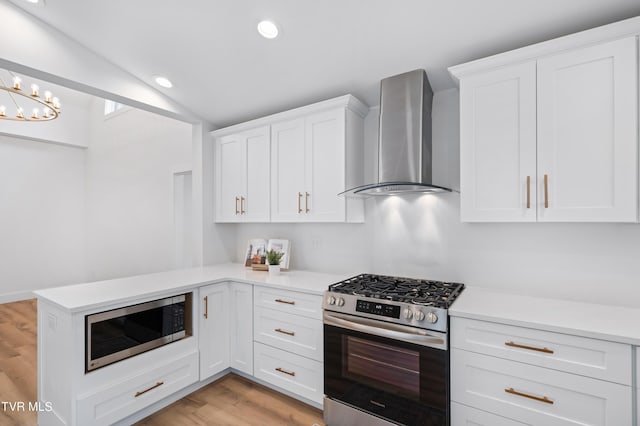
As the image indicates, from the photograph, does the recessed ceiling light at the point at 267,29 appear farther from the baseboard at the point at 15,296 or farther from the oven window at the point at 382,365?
the baseboard at the point at 15,296

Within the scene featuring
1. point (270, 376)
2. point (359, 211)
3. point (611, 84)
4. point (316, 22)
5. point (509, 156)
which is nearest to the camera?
point (611, 84)

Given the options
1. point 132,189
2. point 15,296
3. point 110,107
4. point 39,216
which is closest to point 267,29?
point 132,189

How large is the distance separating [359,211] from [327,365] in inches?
48.7

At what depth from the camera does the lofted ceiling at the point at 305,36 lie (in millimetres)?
1802

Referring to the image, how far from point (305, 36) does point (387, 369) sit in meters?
2.25

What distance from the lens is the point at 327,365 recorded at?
2.17 m

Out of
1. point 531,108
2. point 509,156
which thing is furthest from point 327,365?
point 531,108

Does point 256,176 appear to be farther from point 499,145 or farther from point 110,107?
point 110,107

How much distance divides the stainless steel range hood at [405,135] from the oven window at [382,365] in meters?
1.03

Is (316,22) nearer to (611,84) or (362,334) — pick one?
(611,84)

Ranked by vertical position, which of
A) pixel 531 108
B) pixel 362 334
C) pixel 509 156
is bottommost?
pixel 362 334

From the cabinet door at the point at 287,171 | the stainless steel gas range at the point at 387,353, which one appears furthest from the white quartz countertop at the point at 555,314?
the cabinet door at the point at 287,171

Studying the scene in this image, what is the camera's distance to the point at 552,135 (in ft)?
5.83

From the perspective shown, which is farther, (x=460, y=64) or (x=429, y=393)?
(x=460, y=64)
